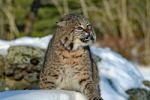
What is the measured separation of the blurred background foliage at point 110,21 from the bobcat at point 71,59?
1049cm

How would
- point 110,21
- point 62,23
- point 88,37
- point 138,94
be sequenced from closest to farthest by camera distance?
1. point 88,37
2. point 62,23
3. point 138,94
4. point 110,21

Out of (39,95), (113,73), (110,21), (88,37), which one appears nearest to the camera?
(39,95)

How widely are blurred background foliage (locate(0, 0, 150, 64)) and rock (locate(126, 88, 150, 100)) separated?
27.0ft

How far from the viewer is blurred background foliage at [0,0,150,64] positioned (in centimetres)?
1756

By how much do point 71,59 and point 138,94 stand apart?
2.56 meters

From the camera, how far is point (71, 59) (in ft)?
19.7

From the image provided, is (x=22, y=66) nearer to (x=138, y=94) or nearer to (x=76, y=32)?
(x=138, y=94)

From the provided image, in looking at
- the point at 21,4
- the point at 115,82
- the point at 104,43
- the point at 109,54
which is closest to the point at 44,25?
the point at 21,4

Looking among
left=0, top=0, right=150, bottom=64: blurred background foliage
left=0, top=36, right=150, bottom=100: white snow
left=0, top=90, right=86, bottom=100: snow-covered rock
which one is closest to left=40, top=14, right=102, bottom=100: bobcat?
left=0, top=90, right=86, bottom=100: snow-covered rock

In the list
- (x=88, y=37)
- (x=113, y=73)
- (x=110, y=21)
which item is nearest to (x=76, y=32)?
(x=88, y=37)

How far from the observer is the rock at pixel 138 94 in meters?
8.28

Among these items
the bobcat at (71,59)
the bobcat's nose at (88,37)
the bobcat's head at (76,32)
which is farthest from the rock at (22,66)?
the bobcat's nose at (88,37)

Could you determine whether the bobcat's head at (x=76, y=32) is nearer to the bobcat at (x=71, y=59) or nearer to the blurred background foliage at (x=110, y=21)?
the bobcat at (x=71, y=59)

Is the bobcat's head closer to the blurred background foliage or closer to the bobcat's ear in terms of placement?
the bobcat's ear
